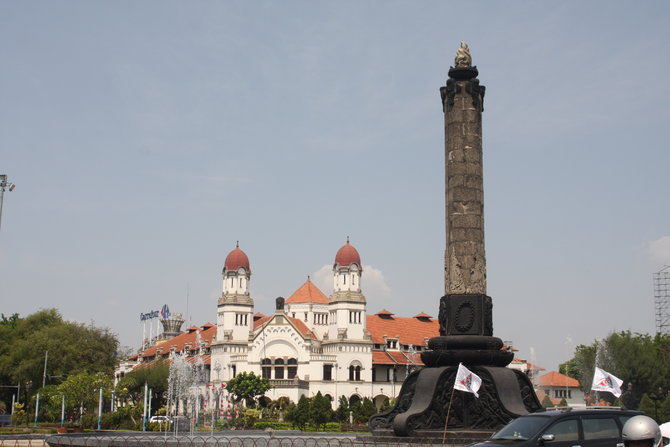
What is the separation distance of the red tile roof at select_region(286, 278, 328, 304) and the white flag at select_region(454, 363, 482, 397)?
246 ft

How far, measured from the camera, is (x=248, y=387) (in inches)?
2904

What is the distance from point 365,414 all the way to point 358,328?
29.6 meters

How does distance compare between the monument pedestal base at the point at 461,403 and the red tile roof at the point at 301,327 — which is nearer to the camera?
the monument pedestal base at the point at 461,403

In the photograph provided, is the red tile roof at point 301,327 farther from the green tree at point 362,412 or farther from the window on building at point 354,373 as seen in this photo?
the green tree at point 362,412

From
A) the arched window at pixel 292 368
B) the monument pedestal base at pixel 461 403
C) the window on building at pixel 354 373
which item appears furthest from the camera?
the window on building at pixel 354 373

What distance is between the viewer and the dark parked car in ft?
38.0

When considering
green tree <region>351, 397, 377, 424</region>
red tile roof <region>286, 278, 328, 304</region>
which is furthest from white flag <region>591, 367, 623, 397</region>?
red tile roof <region>286, 278, 328, 304</region>

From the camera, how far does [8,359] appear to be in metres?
64.6

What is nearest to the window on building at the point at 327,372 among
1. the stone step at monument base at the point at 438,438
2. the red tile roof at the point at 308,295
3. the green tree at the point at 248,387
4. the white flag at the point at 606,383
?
the green tree at the point at 248,387

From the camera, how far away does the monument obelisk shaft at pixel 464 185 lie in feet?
73.6

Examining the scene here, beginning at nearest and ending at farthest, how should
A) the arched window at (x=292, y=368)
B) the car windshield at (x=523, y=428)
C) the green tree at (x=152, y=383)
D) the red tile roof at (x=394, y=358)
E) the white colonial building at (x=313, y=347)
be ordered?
the car windshield at (x=523, y=428), the green tree at (x=152, y=383), the white colonial building at (x=313, y=347), the arched window at (x=292, y=368), the red tile roof at (x=394, y=358)

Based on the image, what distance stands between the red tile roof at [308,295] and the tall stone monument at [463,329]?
7188 centimetres

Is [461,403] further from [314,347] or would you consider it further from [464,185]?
[314,347]

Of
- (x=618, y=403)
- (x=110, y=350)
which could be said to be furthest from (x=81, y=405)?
(x=618, y=403)
